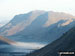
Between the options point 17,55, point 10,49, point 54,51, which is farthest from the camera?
point 10,49

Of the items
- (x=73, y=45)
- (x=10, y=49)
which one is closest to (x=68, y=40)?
(x=73, y=45)

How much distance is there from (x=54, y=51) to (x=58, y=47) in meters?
2.71

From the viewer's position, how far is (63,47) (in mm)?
76312

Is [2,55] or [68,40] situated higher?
[2,55]

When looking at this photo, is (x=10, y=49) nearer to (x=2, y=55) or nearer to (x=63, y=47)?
(x=2, y=55)

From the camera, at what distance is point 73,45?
72.3m

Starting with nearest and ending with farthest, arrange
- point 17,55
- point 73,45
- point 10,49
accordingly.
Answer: point 73,45 → point 17,55 → point 10,49

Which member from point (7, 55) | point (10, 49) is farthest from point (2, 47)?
point (7, 55)

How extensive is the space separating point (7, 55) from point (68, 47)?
93.7 meters

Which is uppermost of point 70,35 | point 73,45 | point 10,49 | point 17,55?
point 10,49

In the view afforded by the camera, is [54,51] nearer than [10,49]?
Yes

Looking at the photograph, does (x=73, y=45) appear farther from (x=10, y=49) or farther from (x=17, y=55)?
(x=10, y=49)

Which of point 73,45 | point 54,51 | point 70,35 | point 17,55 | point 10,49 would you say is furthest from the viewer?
point 10,49

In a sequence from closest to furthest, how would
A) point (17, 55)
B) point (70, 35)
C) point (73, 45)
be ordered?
1. point (73, 45)
2. point (70, 35)
3. point (17, 55)
